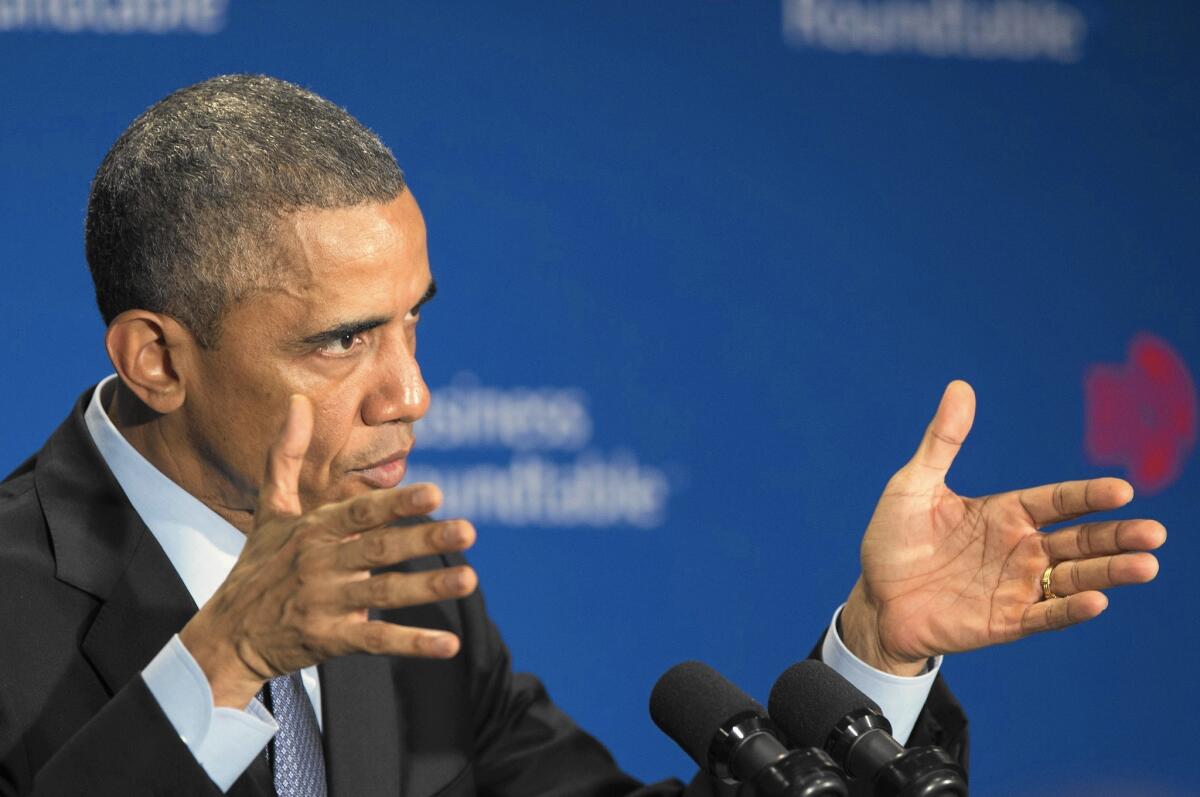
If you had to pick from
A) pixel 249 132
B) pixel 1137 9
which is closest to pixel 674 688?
pixel 249 132

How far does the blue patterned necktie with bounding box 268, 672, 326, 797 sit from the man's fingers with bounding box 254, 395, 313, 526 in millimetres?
410

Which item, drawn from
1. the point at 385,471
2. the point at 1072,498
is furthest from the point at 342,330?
the point at 1072,498

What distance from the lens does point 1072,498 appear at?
5.11ft

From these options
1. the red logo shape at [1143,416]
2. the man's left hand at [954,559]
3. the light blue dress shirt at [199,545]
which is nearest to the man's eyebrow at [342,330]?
the light blue dress shirt at [199,545]

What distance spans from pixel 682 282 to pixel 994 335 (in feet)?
2.15

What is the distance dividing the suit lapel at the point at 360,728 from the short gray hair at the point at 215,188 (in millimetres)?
428

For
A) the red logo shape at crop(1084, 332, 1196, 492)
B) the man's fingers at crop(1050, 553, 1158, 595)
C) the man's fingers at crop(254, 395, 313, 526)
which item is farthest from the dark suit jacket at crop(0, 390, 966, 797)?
the red logo shape at crop(1084, 332, 1196, 492)

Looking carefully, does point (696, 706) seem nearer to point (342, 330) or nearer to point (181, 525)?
point (342, 330)

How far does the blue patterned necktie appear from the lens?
1.64 m

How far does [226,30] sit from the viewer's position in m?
2.61

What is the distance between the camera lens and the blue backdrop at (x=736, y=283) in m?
2.63

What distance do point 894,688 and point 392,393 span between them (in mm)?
632

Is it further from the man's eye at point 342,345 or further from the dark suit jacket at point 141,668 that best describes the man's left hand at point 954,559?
the man's eye at point 342,345

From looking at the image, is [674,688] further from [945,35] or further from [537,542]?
[945,35]
